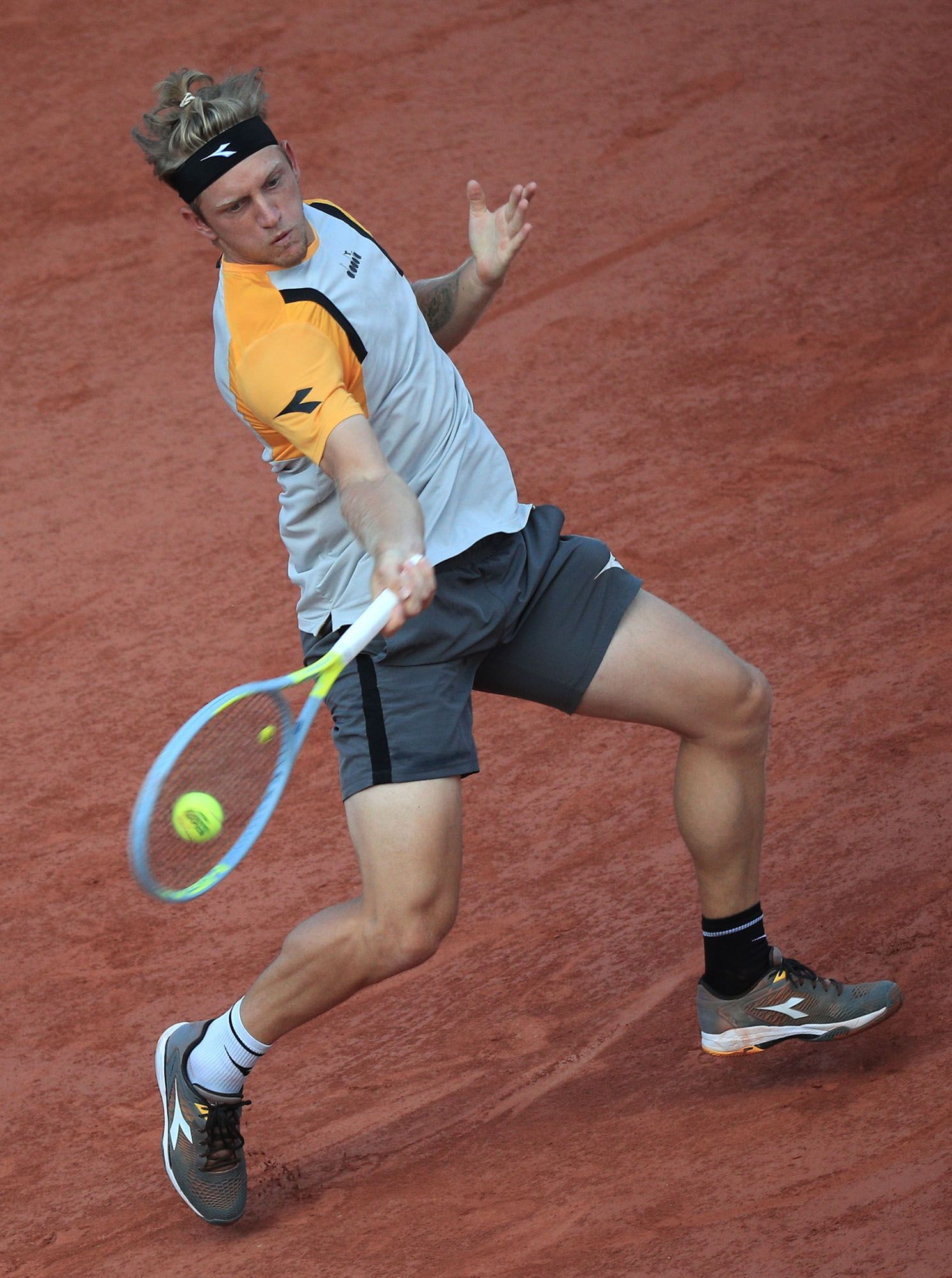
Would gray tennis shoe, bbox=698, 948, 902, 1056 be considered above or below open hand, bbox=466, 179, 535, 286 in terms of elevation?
below

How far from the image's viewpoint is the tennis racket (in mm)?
2602

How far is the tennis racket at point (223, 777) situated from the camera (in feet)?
8.54

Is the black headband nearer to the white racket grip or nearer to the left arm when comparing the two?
the left arm

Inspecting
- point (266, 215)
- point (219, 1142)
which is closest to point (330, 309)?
point (266, 215)

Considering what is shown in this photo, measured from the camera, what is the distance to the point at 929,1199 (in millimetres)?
2791

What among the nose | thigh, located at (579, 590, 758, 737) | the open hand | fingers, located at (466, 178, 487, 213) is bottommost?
thigh, located at (579, 590, 758, 737)

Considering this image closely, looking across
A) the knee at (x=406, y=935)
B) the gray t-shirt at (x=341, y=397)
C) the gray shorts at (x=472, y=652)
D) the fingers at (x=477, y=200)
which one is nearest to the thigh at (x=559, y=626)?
the gray shorts at (x=472, y=652)

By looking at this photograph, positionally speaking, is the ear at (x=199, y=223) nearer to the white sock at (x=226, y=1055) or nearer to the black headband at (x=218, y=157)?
the black headband at (x=218, y=157)

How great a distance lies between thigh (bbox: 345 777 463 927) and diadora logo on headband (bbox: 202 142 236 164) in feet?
3.84

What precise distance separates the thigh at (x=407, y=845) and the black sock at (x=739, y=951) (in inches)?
25.7

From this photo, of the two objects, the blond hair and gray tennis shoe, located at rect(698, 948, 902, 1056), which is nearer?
the blond hair

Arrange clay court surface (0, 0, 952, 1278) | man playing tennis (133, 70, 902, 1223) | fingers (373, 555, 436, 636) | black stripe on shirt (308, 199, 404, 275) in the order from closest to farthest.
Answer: fingers (373, 555, 436, 636)
man playing tennis (133, 70, 902, 1223)
black stripe on shirt (308, 199, 404, 275)
clay court surface (0, 0, 952, 1278)

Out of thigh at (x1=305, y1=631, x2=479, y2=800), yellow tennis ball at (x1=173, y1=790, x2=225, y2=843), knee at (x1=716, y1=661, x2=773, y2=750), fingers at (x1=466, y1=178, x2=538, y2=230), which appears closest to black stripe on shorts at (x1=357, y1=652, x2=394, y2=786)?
thigh at (x1=305, y1=631, x2=479, y2=800)

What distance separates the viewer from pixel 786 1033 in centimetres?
325
